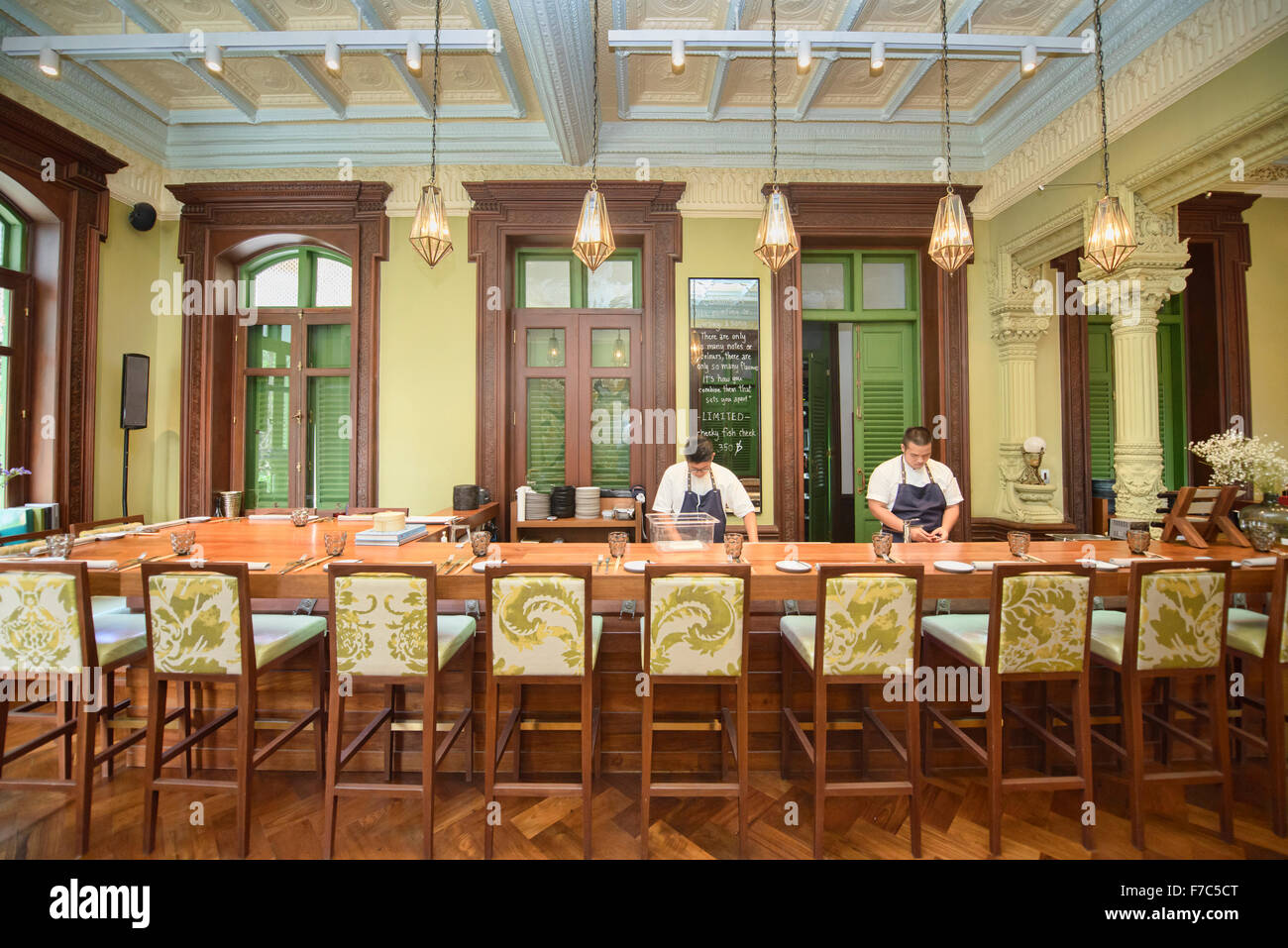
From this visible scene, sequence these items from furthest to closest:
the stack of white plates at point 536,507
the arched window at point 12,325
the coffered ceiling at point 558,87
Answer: the stack of white plates at point 536,507 → the arched window at point 12,325 → the coffered ceiling at point 558,87

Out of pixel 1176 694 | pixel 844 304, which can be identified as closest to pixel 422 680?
pixel 1176 694

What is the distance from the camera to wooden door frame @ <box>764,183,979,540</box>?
15.8ft

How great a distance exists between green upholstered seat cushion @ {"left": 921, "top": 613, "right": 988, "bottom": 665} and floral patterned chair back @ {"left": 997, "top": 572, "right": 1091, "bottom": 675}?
108mm

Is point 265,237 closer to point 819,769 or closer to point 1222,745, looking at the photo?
point 819,769

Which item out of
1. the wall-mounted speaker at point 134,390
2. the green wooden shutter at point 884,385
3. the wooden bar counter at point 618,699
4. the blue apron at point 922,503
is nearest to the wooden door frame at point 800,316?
the green wooden shutter at point 884,385

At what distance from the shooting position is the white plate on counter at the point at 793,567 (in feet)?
7.18

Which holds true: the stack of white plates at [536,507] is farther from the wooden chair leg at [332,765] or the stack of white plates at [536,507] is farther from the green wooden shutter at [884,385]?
the green wooden shutter at [884,385]

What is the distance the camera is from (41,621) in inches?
77.9

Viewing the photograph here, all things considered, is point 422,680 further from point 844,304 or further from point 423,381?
point 844,304

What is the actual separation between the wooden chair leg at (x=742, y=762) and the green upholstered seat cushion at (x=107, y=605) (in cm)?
281

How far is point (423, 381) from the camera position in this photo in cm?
489

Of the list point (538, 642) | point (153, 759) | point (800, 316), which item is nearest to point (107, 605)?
point (153, 759)

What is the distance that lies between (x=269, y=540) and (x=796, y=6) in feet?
14.8

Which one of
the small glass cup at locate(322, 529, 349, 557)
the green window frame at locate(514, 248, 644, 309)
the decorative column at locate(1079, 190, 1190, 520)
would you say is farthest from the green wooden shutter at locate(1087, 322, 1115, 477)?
the small glass cup at locate(322, 529, 349, 557)
